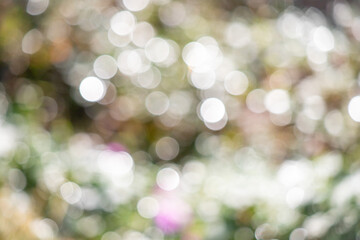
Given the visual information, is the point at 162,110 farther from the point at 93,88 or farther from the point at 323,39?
the point at 323,39

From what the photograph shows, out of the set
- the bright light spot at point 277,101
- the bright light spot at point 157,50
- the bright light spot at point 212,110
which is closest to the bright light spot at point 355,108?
the bright light spot at point 277,101

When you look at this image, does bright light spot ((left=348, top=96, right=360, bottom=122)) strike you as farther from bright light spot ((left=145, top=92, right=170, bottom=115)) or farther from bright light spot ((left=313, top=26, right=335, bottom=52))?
bright light spot ((left=145, top=92, right=170, bottom=115))

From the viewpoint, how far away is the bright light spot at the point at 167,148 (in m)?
2.24

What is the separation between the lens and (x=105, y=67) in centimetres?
238

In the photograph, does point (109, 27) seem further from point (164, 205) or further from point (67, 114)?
point (164, 205)

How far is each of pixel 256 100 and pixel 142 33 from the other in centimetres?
53

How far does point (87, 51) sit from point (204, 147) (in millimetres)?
602

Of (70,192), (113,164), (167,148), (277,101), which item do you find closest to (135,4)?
(167,148)

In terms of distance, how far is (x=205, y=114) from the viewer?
7.50 ft

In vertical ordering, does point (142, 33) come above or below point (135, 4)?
below

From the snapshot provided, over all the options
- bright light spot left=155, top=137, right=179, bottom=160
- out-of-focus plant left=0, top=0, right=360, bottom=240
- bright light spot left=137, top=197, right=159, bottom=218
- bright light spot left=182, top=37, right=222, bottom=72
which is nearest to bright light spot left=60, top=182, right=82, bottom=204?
out-of-focus plant left=0, top=0, right=360, bottom=240

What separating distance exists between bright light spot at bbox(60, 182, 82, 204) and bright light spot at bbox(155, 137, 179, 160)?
69cm

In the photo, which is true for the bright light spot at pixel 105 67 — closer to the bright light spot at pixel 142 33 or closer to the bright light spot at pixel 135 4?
the bright light spot at pixel 142 33

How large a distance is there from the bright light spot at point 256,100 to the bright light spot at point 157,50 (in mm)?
348
